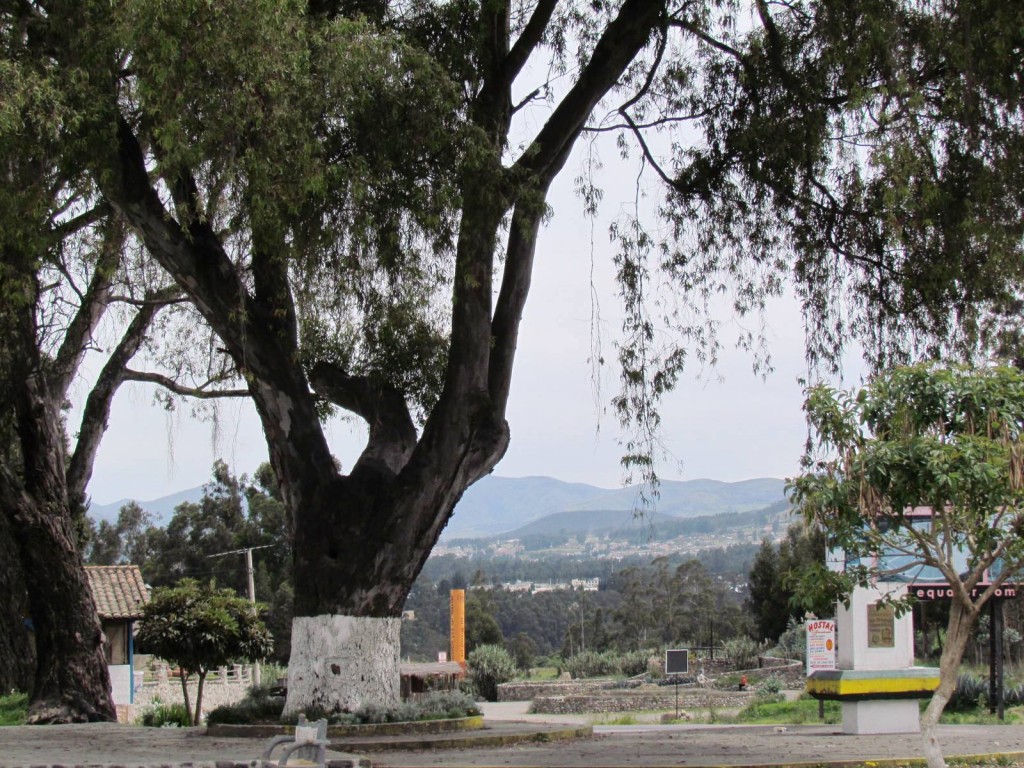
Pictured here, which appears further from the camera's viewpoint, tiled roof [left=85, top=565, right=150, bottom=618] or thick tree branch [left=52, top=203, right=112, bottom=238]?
tiled roof [left=85, top=565, right=150, bottom=618]

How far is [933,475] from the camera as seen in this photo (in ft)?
28.2

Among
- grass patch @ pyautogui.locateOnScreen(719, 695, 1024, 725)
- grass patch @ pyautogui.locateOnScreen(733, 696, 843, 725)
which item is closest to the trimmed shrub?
grass patch @ pyautogui.locateOnScreen(719, 695, 1024, 725)

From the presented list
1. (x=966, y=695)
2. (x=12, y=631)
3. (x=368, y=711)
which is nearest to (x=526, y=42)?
(x=368, y=711)

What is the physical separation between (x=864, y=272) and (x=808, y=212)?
1015 millimetres

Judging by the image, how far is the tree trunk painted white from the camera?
12.8 metres

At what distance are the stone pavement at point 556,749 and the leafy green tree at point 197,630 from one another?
8.43 meters

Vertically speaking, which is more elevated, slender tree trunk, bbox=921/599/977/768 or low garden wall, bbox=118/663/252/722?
slender tree trunk, bbox=921/599/977/768

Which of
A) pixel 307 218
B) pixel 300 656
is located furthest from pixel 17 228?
pixel 300 656

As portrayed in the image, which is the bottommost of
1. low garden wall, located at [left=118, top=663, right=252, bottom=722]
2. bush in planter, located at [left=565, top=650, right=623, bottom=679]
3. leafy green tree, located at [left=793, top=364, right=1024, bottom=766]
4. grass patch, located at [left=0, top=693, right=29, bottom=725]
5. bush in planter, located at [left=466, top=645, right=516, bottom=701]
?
bush in planter, located at [left=565, top=650, right=623, bottom=679]

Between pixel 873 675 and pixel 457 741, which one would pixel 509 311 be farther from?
pixel 873 675

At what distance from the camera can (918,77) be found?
1301cm

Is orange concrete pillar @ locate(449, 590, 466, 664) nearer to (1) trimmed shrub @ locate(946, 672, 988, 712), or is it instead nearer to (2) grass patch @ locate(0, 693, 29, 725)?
(2) grass patch @ locate(0, 693, 29, 725)

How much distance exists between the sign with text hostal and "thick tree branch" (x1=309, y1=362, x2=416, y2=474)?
444 inches

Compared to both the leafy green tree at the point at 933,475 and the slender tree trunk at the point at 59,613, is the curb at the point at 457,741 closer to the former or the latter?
the leafy green tree at the point at 933,475
